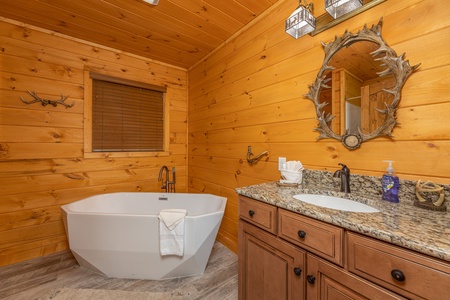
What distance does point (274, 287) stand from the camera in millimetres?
1078

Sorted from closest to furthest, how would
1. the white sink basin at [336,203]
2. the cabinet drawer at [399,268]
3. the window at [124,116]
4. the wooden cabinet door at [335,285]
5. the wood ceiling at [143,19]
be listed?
the cabinet drawer at [399,268] < the wooden cabinet door at [335,285] < the white sink basin at [336,203] < the wood ceiling at [143,19] < the window at [124,116]

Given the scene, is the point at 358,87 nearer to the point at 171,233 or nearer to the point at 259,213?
the point at 259,213

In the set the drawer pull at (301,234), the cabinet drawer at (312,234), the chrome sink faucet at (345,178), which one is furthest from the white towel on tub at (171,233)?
the chrome sink faucet at (345,178)

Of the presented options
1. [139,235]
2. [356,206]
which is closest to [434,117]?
[356,206]

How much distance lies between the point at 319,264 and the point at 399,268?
0.31 m

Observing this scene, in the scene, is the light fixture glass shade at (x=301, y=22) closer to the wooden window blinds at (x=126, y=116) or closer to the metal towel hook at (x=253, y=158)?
the metal towel hook at (x=253, y=158)

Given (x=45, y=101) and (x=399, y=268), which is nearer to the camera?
(x=399, y=268)

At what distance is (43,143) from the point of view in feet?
7.17

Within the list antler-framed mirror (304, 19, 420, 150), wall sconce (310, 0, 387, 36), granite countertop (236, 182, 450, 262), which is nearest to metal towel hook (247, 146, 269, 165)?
antler-framed mirror (304, 19, 420, 150)

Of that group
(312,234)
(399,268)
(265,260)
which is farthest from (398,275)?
(265,260)

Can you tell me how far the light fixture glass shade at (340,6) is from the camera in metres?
1.12

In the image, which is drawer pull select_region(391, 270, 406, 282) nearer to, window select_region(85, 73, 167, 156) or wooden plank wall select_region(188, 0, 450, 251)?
wooden plank wall select_region(188, 0, 450, 251)

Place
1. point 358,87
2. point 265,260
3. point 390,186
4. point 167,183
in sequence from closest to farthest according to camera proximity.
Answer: point 390,186 → point 265,260 → point 358,87 → point 167,183

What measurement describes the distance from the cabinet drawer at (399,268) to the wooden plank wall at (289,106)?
2.03ft
